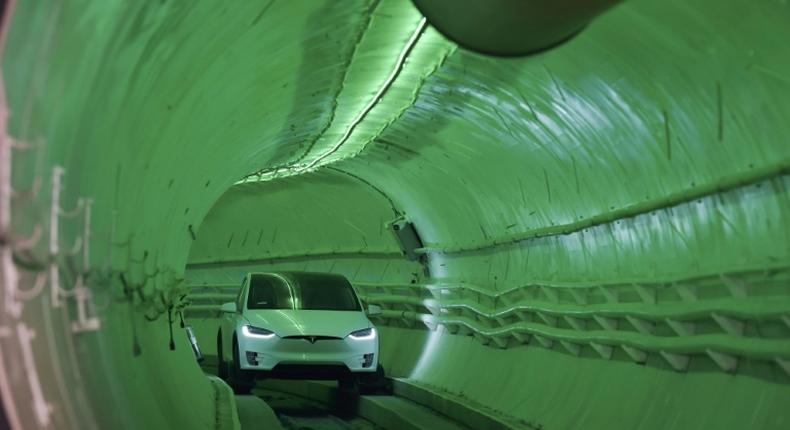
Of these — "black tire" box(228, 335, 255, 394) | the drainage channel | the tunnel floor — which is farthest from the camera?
"black tire" box(228, 335, 255, 394)

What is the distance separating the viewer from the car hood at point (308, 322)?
1529cm

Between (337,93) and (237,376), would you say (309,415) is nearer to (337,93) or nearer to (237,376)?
(237,376)

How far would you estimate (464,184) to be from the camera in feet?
50.1

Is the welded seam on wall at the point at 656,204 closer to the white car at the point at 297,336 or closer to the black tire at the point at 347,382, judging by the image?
the white car at the point at 297,336

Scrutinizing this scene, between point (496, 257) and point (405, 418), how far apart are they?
2.70 metres

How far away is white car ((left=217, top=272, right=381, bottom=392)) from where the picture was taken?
15.2m

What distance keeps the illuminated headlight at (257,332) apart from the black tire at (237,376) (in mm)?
294

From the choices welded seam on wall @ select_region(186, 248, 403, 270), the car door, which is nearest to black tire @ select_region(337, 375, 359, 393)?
the car door

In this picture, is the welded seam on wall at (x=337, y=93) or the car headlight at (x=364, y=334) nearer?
the welded seam on wall at (x=337, y=93)

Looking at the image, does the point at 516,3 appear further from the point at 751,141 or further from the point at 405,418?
the point at 405,418

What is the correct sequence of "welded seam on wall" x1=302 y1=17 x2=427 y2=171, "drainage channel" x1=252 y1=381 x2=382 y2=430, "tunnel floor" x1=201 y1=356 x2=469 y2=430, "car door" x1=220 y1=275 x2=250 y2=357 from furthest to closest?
"car door" x1=220 y1=275 x2=250 y2=357
"drainage channel" x1=252 y1=381 x2=382 y2=430
"tunnel floor" x1=201 y1=356 x2=469 y2=430
"welded seam on wall" x1=302 y1=17 x2=427 y2=171

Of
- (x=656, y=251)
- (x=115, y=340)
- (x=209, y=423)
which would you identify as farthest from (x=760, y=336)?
(x=209, y=423)

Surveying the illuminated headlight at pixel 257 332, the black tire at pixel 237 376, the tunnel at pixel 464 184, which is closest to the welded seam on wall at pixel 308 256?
the tunnel at pixel 464 184

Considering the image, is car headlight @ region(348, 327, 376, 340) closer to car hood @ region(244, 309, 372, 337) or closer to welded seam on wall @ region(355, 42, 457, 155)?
car hood @ region(244, 309, 372, 337)
